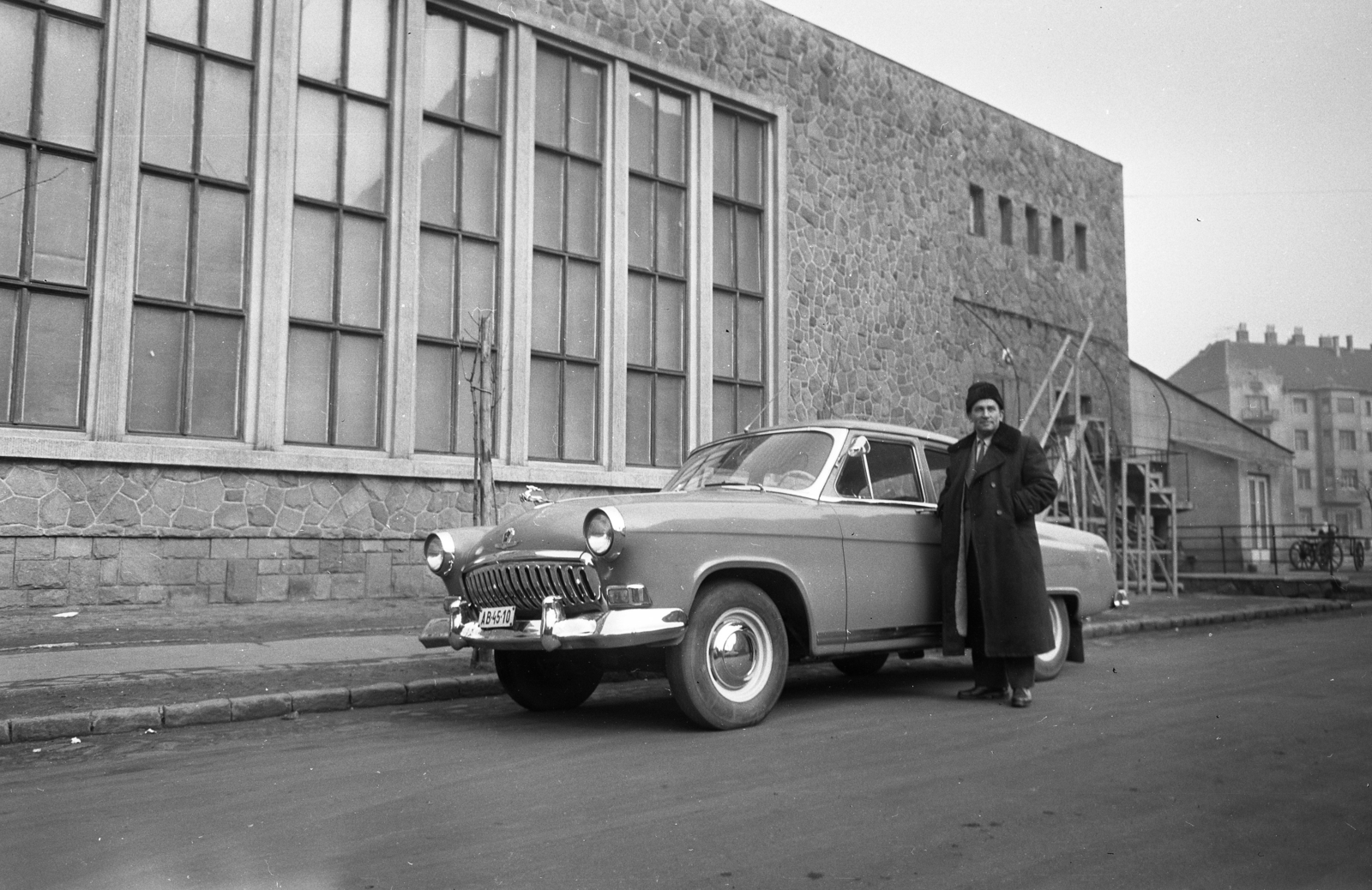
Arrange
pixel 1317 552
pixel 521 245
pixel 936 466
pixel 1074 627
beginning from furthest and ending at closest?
1. pixel 1317 552
2. pixel 521 245
3. pixel 1074 627
4. pixel 936 466

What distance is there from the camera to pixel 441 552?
685 cm

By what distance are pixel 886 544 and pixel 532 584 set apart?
7.43ft

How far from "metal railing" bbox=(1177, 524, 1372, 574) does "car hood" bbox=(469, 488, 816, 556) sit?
24237mm

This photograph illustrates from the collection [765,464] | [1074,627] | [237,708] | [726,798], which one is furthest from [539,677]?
[1074,627]

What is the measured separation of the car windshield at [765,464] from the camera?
277 inches

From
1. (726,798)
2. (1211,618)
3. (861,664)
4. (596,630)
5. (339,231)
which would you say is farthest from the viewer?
(1211,618)

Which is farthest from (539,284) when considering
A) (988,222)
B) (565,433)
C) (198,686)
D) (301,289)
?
(988,222)

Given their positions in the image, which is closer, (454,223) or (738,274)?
(454,223)

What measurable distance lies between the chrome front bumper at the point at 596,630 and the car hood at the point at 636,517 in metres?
0.36

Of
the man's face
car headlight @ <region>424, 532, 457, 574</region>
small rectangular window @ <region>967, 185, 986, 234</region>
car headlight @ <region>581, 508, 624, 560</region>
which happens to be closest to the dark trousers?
the man's face

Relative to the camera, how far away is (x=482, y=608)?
20.6 ft

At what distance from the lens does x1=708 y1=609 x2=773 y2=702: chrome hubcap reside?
604cm

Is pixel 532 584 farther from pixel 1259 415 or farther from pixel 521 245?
pixel 1259 415

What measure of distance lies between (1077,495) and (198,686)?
18.4 meters
